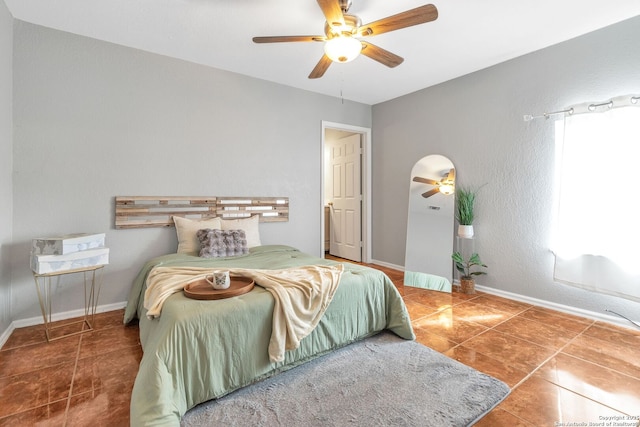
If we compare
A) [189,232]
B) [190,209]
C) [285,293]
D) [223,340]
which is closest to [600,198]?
[285,293]

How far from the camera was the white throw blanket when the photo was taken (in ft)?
5.79

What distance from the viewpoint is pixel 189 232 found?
3.10 m

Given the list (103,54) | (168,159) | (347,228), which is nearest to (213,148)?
(168,159)

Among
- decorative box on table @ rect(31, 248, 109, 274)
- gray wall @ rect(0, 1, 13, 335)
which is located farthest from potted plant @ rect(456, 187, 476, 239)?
gray wall @ rect(0, 1, 13, 335)

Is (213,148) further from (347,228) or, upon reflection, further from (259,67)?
(347,228)

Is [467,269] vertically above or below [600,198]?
below

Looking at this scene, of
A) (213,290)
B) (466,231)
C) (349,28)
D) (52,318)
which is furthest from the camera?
(466,231)

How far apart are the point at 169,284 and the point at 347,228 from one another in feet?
12.1

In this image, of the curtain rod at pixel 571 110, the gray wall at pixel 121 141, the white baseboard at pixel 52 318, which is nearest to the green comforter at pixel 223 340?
the white baseboard at pixel 52 318

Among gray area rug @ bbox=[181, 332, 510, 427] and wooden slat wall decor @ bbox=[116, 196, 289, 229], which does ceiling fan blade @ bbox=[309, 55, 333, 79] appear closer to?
wooden slat wall decor @ bbox=[116, 196, 289, 229]

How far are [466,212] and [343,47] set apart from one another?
2429mm

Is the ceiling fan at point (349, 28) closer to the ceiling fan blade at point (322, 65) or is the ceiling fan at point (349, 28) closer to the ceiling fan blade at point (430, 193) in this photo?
the ceiling fan blade at point (322, 65)

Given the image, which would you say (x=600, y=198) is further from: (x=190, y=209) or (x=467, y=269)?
(x=190, y=209)

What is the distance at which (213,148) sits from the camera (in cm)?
348
